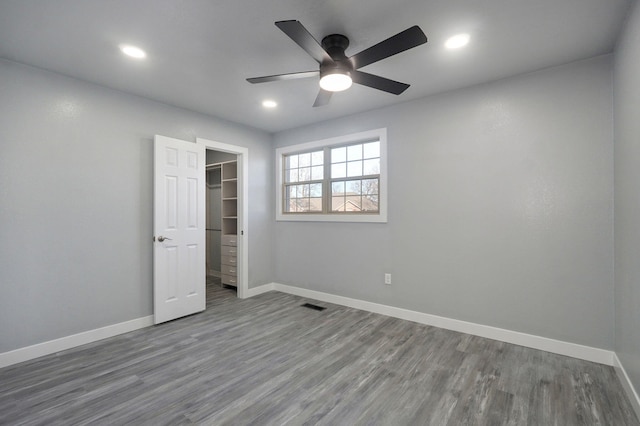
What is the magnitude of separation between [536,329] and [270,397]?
8.56 ft

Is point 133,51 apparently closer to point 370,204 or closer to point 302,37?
point 302,37

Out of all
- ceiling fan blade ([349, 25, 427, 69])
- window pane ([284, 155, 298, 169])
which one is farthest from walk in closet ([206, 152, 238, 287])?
ceiling fan blade ([349, 25, 427, 69])

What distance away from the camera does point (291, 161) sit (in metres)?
5.01

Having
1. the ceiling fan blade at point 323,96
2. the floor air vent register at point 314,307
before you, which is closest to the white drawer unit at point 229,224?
the floor air vent register at point 314,307

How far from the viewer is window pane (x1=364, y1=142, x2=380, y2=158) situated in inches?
156

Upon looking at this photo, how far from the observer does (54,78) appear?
2818 mm

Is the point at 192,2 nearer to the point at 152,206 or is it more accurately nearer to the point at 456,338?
the point at 152,206

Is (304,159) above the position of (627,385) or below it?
above

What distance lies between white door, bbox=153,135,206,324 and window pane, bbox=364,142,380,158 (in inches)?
89.6

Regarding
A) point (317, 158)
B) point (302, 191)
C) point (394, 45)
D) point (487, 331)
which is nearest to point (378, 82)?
point (394, 45)

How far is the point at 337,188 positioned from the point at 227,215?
7.52 ft

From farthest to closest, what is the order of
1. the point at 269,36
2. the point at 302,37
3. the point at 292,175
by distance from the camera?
the point at 292,175 → the point at 269,36 → the point at 302,37

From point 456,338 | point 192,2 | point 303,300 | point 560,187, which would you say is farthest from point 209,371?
point 560,187

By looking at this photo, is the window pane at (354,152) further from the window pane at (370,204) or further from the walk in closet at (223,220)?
the walk in closet at (223,220)
